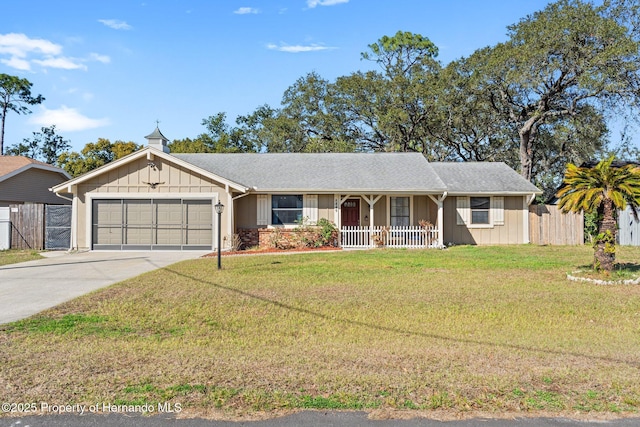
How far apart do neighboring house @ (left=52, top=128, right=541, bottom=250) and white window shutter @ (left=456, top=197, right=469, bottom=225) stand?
0.04 metres

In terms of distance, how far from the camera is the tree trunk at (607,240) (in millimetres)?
10617

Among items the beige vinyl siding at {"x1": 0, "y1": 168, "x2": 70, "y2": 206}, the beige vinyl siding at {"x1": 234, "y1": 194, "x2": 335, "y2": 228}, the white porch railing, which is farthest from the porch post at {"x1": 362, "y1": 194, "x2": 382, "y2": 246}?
Result: the beige vinyl siding at {"x1": 0, "y1": 168, "x2": 70, "y2": 206}

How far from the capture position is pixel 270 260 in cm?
1438

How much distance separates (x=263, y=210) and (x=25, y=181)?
13.7 meters

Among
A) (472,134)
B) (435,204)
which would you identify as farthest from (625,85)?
(435,204)

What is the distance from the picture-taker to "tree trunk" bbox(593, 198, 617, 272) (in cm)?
1062

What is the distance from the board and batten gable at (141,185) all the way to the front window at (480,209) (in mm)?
10607

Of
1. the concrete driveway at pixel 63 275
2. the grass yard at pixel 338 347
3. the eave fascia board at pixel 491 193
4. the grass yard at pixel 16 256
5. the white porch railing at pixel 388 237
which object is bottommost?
the grass yard at pixel 338 347

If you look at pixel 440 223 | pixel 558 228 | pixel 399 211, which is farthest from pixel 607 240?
pixel 558 228

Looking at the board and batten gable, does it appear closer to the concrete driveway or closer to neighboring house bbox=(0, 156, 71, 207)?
the concrete driveway

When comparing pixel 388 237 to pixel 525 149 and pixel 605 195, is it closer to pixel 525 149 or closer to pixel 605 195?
pixel 605 195

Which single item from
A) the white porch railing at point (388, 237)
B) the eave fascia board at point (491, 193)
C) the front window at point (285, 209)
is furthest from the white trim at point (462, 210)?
the front window at point (285, 209)

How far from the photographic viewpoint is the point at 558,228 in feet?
66.4

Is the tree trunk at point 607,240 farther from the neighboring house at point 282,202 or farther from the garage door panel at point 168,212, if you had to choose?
the garage door panel at point 168,212
